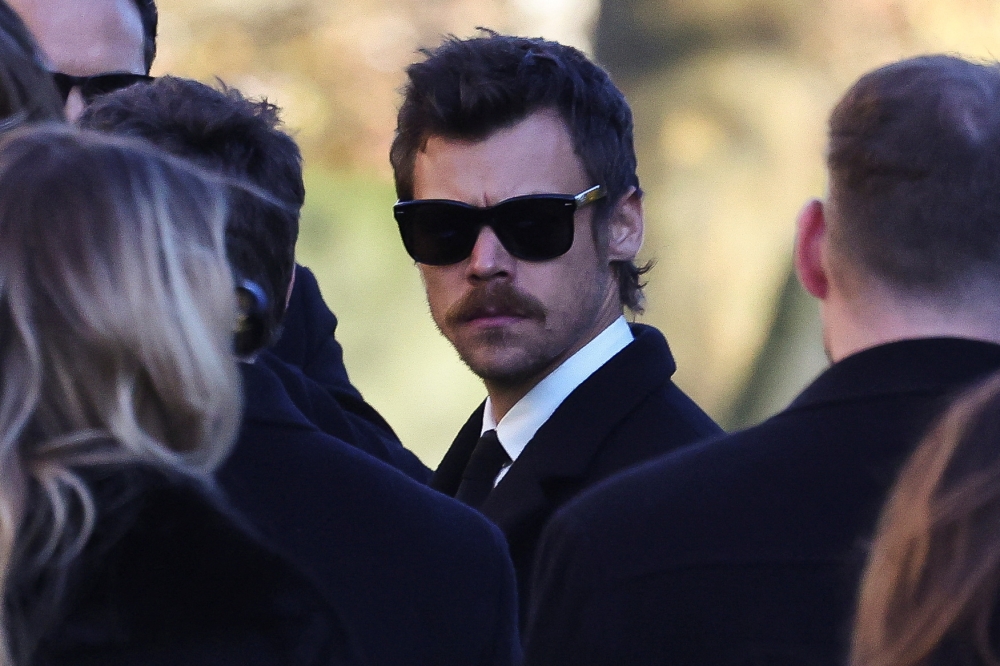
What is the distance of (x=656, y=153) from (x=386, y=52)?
968 mm

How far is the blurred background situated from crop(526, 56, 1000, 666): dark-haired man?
9.72 ft

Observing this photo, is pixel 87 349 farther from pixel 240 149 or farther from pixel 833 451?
pixel 240 149

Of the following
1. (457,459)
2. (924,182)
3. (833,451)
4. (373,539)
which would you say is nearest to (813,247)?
(924,182)

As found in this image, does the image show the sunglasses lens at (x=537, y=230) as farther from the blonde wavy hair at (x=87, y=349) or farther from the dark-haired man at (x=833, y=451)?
the blonde wavy hair at (x=87, y=349)

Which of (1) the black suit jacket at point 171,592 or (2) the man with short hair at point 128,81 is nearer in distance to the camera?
(1) the black suit jacket at point 171,592

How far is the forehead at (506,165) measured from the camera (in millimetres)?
2207

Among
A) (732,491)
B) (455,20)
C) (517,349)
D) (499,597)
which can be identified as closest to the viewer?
(732,491)

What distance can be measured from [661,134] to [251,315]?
3201 mm

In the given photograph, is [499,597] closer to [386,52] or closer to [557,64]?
[557,64]

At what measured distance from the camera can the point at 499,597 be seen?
145 cm

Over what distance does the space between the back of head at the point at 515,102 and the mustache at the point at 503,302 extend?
7.4 inches

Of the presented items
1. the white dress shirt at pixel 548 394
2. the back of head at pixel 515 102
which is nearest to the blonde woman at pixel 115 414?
the white dress shirt at pixel 548 394

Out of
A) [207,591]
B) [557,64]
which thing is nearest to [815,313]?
[557,64]

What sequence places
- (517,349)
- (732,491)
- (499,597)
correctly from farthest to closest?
(517,349) → (499,597) → (732,491)
